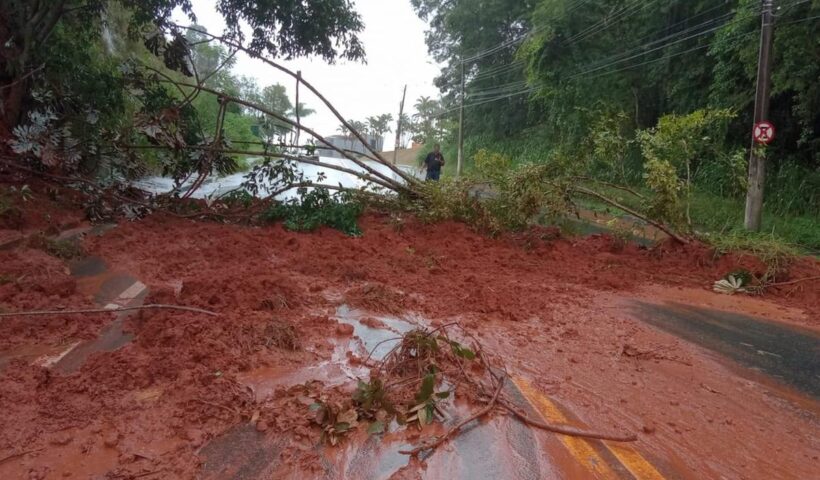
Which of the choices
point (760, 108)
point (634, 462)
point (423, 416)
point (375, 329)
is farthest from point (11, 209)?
point (760, 108)

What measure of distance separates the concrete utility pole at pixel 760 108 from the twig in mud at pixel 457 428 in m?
10.3

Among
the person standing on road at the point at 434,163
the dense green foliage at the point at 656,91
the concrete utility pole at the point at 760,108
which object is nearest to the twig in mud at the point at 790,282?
the dense green foliage at the point at 656,91

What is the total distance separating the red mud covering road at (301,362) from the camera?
2533 millimetres

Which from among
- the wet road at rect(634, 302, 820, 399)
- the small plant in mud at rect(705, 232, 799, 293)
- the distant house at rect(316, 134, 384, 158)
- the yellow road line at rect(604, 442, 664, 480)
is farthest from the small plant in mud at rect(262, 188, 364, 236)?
the distant house at rect(316, 134, 384, 158)

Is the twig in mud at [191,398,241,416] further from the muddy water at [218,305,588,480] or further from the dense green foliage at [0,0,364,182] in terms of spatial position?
the dense green foliage at [0,0,364,182]

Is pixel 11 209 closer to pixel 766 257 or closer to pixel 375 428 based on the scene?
pixel 375 428

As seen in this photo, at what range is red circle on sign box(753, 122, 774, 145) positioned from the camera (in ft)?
36.6

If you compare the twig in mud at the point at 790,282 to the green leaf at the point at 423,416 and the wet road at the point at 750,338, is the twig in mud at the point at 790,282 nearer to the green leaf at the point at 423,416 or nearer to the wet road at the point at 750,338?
the wet road at the point at 750,338

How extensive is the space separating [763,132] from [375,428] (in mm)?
11798

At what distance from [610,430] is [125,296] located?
4.13 meters

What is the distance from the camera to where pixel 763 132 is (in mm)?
11211

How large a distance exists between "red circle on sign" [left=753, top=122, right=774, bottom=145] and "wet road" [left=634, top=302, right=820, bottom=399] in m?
7.41

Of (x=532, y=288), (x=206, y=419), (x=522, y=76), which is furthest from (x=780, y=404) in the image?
(x=522, y=76)

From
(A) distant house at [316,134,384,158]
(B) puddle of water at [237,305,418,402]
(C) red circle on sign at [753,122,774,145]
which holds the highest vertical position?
(A) distant house at [316,134,384,158]
